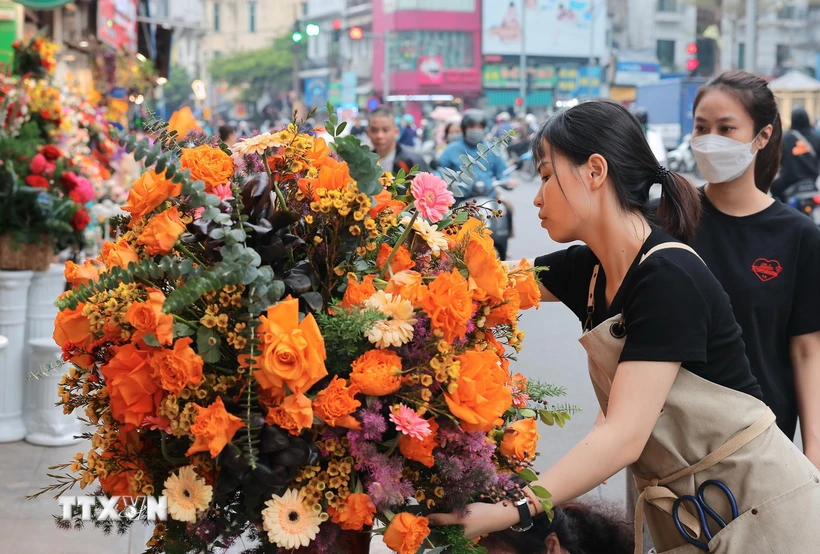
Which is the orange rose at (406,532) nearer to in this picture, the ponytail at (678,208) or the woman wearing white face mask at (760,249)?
the ponytail at (678,208)

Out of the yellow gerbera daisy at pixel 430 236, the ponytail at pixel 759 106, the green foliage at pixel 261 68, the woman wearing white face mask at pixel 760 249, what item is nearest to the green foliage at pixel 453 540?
the yellow gerbera daisy at pixel 430 236

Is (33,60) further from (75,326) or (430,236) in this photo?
(430,236)

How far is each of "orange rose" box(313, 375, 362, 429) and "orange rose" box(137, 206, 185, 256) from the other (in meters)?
0.36

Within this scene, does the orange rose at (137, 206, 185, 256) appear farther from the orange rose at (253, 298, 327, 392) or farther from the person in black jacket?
the person in black jacket

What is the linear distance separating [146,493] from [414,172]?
30.4 inches

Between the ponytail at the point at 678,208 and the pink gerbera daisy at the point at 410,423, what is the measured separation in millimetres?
919

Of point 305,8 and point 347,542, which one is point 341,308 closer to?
point 347,542

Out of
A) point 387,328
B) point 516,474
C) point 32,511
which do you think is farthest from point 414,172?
point 32,511

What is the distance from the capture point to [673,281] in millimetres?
1888

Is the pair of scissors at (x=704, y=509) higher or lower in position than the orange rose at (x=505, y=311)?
lower

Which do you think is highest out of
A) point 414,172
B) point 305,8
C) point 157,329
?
point 305,8

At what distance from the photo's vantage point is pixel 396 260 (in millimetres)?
1743

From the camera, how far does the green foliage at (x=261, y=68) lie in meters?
72.4

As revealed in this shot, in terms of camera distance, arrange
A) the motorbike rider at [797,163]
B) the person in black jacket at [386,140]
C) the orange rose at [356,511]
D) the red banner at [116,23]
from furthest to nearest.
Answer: the motorbike rider at [797,163] < the red banner at [116,23] < the person in black jacket at [386,140] < the orange rose at [356,511]
